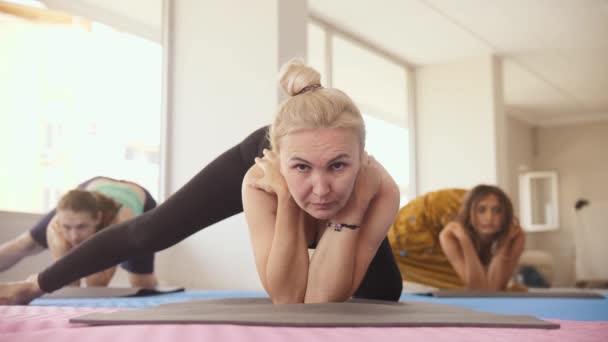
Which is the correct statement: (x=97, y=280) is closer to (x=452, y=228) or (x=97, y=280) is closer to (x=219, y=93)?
(x=219, y=93)

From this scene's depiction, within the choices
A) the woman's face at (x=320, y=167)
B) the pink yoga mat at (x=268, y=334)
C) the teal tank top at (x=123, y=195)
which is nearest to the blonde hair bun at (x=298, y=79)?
the woman's face at (x=320, y=167)

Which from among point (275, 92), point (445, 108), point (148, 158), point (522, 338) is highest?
point (445, 108)

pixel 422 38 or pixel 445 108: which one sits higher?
pixel 422 38

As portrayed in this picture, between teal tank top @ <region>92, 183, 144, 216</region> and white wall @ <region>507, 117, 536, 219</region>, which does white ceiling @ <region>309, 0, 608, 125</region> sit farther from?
teal tank top @ <region>92, 183, 144, 216</region>

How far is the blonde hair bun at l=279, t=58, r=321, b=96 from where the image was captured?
1.69m

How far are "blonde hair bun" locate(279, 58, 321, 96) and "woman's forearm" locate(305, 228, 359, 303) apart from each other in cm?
35

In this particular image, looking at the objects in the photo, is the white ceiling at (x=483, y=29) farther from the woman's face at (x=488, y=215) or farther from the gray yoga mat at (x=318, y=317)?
the gray yoga mat at (x=318, y=317)

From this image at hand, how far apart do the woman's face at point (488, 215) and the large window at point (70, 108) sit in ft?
7.19

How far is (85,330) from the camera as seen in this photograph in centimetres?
123

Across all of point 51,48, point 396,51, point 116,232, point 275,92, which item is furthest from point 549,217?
point 116,232

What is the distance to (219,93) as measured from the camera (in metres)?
4.38

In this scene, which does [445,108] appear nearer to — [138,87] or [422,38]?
[422,38]

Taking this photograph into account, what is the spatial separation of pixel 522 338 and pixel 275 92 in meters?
3.03

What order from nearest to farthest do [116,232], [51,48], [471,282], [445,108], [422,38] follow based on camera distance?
[116,232], [471,282], [51,48], [422,38], [445,108]
